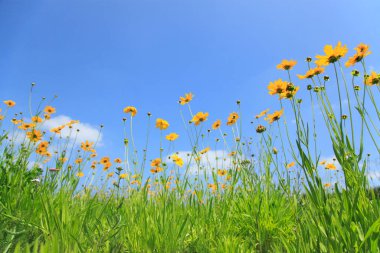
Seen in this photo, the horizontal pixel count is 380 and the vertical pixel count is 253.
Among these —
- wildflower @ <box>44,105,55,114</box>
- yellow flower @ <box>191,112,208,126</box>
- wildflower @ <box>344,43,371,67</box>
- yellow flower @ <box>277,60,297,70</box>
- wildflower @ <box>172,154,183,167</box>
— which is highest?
wildflower @ <box>44,105,55,114</box>

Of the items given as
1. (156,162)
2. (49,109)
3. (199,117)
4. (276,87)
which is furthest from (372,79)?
(49,109)

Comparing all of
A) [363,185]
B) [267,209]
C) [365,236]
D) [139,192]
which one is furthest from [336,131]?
[139,192]

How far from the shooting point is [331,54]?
66.8 inches

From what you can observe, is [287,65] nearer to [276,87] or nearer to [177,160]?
[276,87]

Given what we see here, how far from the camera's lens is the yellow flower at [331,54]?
168 cm

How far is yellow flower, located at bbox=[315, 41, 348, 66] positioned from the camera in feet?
5.51

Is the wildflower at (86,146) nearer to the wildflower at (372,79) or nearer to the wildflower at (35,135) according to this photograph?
the wildflower at (35,135)

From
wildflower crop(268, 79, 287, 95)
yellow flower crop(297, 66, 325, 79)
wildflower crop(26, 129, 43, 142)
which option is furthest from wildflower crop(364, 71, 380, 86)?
wildflower crop(26, 129, 43, 142)

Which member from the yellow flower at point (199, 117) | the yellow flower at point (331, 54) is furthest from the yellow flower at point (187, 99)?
the yellow flower at point (331, 54)

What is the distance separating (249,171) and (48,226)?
1.63 m

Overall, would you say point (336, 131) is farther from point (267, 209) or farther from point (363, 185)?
point (267, 209)

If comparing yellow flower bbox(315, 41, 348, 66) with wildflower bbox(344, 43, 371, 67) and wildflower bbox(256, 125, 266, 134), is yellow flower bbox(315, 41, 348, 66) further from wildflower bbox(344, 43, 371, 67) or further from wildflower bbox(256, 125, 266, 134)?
wildflower bbox(256, 125, 266, 134)

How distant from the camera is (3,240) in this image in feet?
6.02

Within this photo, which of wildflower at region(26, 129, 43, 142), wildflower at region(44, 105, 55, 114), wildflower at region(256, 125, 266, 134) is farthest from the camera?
wildflower at region(44, 105, 55, 114)
